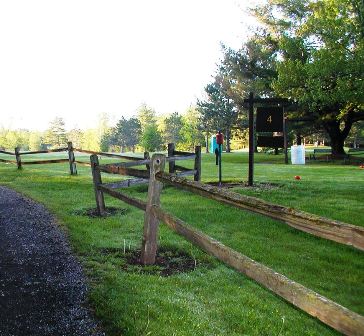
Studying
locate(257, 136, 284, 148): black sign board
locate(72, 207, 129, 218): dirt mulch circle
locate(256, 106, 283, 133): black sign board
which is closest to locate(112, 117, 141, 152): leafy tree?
locate(257, 136, 284, 148): black sign board

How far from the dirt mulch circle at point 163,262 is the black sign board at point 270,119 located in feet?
29.8

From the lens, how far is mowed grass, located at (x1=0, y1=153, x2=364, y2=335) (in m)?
4.31

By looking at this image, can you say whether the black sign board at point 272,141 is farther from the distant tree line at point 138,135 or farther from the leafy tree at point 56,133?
the leafy tree at point 56,133

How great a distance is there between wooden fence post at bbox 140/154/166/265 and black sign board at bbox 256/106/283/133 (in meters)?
9.70

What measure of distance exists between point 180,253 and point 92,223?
264cm

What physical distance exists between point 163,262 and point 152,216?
839 mm

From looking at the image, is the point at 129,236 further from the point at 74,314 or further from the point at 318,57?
the point at 318,57

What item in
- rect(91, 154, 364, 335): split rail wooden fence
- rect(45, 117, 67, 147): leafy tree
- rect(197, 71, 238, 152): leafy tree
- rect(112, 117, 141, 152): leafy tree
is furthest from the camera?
rect(45, 117, 67, 147): leafy tree

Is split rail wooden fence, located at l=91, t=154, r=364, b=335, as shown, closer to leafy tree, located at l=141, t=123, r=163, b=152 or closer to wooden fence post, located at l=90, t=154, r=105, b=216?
wooden fence post, located at l=90, t=154, r=105, b=216

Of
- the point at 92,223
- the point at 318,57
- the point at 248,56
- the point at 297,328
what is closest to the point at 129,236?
the point at 92,223

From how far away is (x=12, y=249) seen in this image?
21.5 feet

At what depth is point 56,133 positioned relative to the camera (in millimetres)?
150625

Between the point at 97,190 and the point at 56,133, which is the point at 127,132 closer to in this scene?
the point at 56,133

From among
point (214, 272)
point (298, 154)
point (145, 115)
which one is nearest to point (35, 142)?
point (145, 115)
